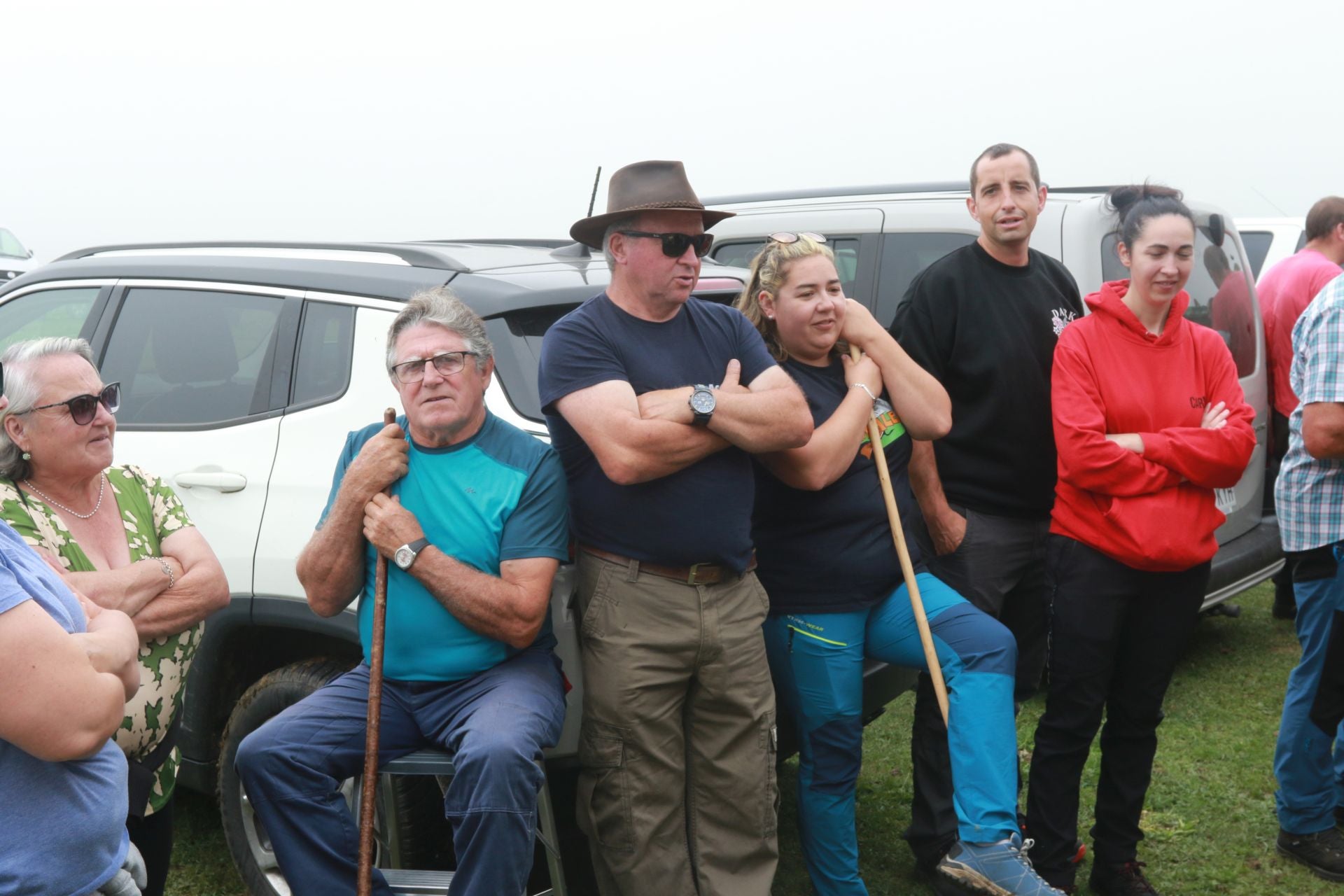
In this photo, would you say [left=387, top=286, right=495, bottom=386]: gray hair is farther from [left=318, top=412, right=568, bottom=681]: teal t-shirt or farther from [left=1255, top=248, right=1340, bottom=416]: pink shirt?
[left=1255, top=248, right=1340, bottom=416]: pink shirt

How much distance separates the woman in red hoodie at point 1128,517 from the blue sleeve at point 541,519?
1.47 meters

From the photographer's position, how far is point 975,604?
3779 millimetres

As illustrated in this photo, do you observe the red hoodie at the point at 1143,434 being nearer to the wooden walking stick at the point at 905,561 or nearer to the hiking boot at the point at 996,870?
the wooden walking stick at the point at 905,561

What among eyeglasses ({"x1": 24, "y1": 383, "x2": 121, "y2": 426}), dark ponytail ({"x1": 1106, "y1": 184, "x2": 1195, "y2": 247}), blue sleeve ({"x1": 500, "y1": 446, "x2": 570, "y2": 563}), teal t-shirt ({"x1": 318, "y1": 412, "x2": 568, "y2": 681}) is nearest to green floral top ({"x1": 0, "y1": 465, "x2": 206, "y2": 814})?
eyeglasses ({"x1": 24, "y1": 383, "x2": 121, "y2": 426})

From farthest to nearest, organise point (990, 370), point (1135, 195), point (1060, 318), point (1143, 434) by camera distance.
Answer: point (1135, 195)
point (1060, 318)
point (990, 370)
point (1143, 434)

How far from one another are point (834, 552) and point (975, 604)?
63cm

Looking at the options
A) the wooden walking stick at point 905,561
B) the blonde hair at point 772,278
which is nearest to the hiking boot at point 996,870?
the wooden walking stick at point 905,561

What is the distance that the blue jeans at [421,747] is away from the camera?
278 cm

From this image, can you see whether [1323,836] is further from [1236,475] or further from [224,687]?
[224,687]

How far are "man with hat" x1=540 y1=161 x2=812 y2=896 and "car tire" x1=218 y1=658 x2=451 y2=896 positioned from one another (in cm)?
45

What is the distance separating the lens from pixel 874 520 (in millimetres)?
3475

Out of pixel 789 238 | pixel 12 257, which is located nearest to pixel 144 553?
pixel 789 238

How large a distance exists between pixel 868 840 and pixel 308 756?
2.06 meters

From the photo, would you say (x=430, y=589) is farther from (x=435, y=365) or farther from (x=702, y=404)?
(x=702, y=404)
